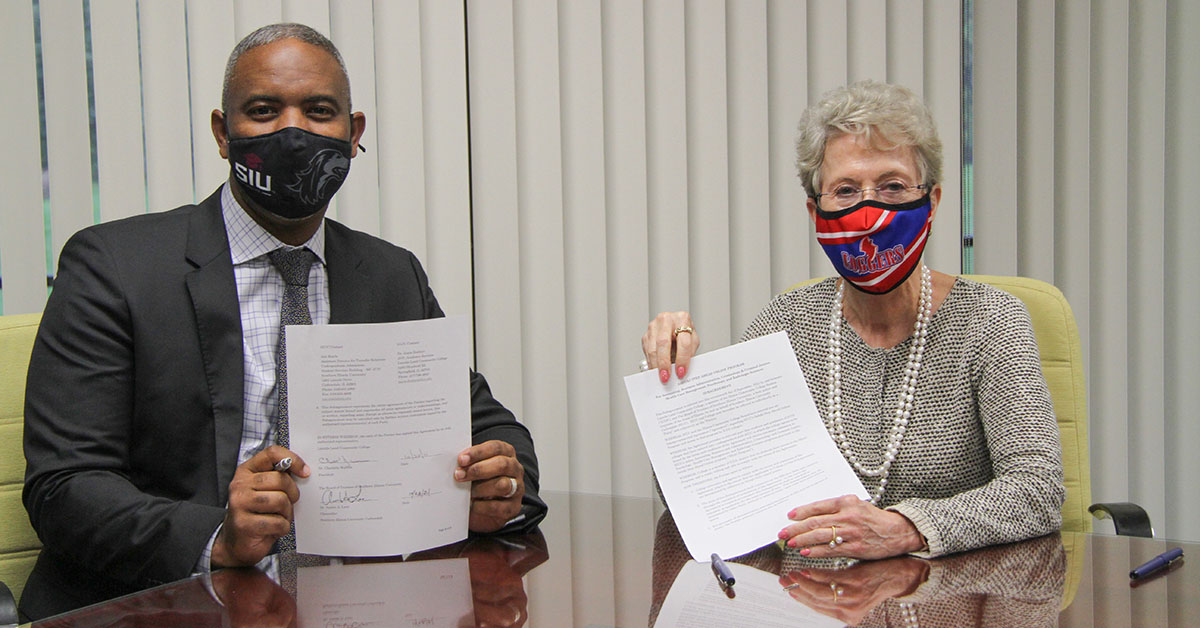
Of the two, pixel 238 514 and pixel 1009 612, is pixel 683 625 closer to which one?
pixel 1009 612

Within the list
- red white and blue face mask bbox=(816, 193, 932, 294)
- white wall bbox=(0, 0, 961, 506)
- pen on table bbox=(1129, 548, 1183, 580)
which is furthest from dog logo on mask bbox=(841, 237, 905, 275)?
white wall bbox=(0, 0, 961, 506)

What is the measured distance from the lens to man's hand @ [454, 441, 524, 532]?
1.42 m

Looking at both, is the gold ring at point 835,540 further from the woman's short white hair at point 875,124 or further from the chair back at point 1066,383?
the chair back at point 1066,383

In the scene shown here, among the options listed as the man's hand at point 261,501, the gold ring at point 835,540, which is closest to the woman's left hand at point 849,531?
the gold ring at point 835,540

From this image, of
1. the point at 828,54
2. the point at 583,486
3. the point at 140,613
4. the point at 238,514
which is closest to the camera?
the point at 140,613

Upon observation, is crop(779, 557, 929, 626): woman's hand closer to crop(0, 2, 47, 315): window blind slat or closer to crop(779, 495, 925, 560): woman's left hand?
crop(779, 495, 925, 560): woman's left hand

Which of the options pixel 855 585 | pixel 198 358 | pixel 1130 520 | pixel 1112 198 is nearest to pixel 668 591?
pixel 855 585

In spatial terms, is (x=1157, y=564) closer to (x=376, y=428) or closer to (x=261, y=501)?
(x=376, y=428)

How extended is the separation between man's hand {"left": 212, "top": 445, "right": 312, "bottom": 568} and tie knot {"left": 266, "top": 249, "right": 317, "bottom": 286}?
0.48m

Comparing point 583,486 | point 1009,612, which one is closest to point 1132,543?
point 1009,612

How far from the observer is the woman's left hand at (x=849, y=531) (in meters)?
1.33

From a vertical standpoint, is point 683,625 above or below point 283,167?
below

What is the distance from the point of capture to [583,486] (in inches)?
113

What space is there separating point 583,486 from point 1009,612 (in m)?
1.84
